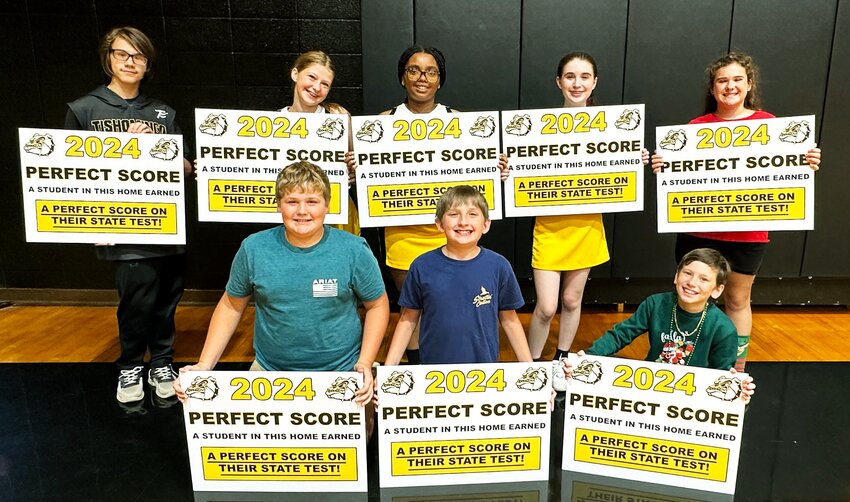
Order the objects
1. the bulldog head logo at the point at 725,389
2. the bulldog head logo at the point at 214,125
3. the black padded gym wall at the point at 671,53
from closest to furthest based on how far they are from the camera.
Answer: the bulldog head logo at the point at 725,389
the bulldog head logo at the point at 214,125
the black padded gym wall at the point at 671,53

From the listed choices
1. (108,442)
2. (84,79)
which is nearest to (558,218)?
(108,442)

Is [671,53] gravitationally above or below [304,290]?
above

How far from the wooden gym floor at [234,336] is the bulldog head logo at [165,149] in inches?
50.6

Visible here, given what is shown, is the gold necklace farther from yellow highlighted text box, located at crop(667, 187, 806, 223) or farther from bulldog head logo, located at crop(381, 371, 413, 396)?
bulldog head logo, located at crop(381, 371, 413, 396)

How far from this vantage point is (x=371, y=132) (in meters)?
2.59

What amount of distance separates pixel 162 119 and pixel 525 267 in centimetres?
251

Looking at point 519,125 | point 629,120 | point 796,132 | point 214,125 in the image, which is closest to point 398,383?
point 519,125

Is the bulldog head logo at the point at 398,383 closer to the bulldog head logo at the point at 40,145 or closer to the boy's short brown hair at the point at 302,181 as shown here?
the boy's short brown hair at the point at 302,181

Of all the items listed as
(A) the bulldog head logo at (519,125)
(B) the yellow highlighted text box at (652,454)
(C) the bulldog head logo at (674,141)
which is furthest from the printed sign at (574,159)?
(B) the yellow highlighted text box at (652,454)

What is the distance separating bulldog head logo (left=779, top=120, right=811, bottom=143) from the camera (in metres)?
2.54

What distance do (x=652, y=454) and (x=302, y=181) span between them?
1.46 m

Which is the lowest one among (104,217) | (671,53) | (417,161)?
(104,217)

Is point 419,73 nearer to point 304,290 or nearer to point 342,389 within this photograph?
point 304,290

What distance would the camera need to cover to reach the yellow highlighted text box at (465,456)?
1.92 metres
